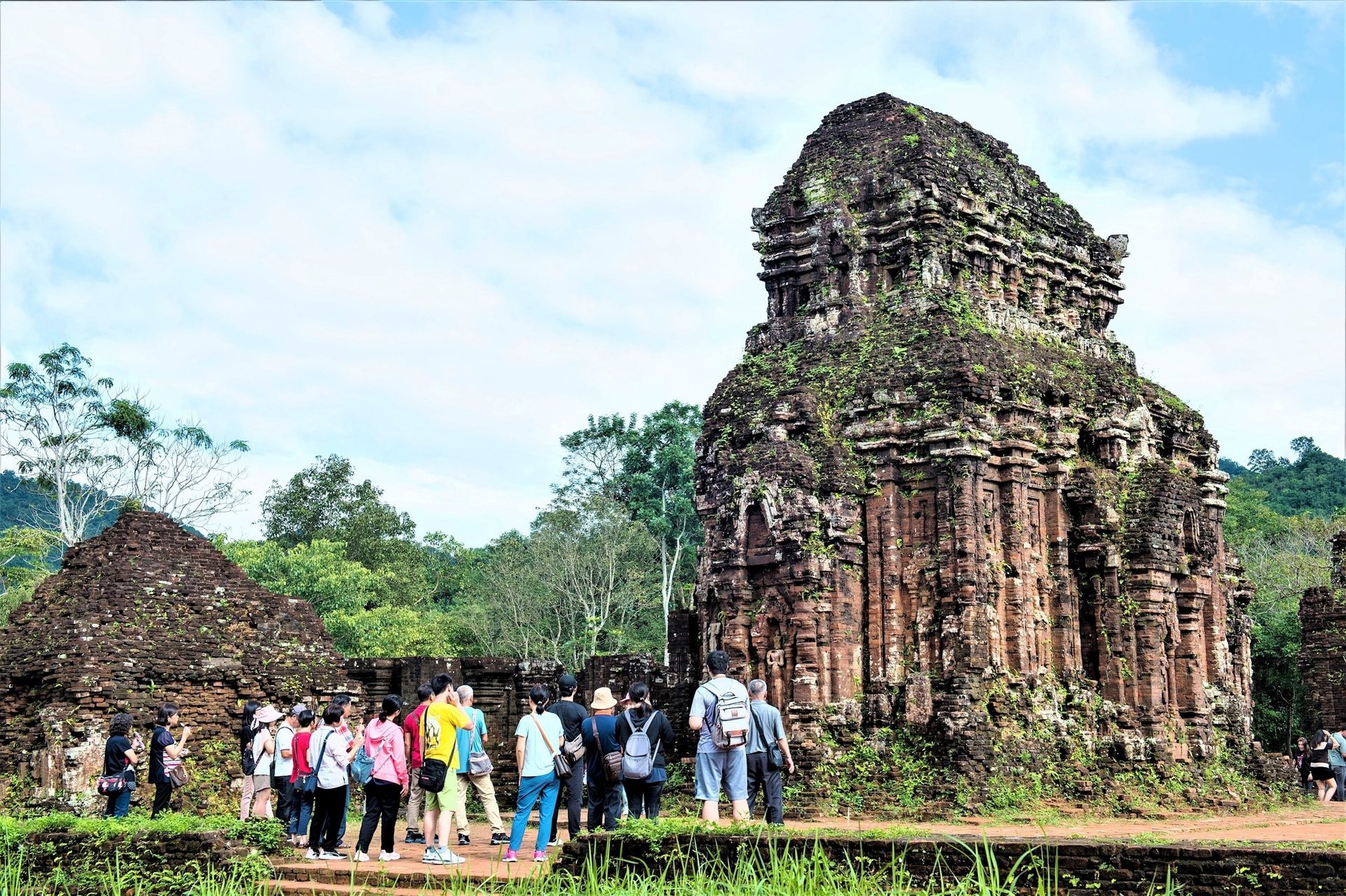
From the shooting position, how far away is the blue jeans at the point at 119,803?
43.5 ft

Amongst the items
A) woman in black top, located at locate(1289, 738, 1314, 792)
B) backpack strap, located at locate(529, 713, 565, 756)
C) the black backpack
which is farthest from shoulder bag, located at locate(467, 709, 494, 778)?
woman in black top, located at locate(1289, 738, 1314, 792)

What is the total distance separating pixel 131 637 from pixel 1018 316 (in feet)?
45.8

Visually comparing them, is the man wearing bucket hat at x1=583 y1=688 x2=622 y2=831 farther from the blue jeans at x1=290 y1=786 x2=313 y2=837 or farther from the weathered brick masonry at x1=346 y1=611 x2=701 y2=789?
the weathered brick masonry at x1=346 y1=611 x2=701 y2=789

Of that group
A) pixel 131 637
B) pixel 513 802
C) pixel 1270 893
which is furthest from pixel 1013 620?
pixel 131 637

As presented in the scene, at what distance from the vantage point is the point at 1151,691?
64.5ft

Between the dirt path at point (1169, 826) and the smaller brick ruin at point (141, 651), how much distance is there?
24.8ft

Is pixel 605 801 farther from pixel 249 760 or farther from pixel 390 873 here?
pixel 249 760

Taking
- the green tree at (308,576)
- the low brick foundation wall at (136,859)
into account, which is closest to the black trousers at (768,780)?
the low brick foundation wall at (136,859)

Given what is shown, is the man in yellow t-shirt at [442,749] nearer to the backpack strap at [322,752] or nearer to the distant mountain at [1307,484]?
the backpack strap at [322,752]

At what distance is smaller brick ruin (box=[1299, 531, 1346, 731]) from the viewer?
84.9ft

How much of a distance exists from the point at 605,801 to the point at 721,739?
1.22 meters

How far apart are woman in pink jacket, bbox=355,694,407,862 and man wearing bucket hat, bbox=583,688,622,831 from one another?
1.61m

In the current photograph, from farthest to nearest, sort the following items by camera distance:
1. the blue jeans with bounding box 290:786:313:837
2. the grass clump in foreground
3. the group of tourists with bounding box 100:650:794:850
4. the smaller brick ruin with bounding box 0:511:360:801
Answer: the smaller brick ruin with bounding box 0:511:360:801 → the blue jeans with bounding box 290:786:313:837 → the group of tourists with bounding box 100:650:794:850 → the grass clump in foreground

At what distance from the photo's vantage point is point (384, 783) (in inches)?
450
